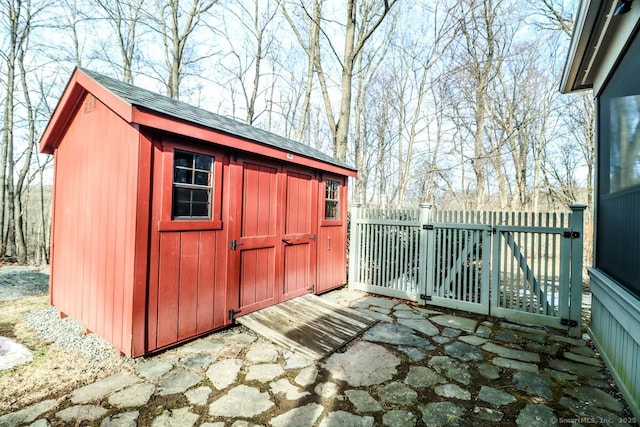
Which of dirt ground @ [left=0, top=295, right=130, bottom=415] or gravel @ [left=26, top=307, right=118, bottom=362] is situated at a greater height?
dirt ground @ [left=0, top=295, right=130, bottom=415]

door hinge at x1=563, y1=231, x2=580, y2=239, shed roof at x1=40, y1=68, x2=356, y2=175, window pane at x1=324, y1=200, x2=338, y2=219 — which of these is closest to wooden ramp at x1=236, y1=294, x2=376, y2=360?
window pane at x1=324, y1=200, x2=338, y2=219

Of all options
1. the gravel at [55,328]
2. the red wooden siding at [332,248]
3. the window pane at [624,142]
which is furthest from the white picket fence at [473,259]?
the gravel at [55,328]

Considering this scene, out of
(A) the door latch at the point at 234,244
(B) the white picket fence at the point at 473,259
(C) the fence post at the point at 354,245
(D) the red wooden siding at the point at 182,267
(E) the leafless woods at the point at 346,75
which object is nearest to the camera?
(D) the red wooden siding at the point at 182,267

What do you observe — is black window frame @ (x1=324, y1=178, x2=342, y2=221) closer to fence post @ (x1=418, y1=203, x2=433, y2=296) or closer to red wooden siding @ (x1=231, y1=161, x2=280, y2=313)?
red wooden siding @ (x1=231, y1=161, x2=280, y2=313)

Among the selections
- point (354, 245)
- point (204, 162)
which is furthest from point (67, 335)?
point (354, 245)

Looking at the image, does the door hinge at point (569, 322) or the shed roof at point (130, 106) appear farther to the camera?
the door hinge at point (569, 322)

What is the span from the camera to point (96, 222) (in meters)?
3.21

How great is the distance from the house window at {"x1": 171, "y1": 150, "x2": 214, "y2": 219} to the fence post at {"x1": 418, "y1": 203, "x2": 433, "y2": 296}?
3.29 m

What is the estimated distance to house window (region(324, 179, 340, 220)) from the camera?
5.35 metres

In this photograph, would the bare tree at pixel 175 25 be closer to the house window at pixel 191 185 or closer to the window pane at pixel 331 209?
the window pane at pixel 331 209

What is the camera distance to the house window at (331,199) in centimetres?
535

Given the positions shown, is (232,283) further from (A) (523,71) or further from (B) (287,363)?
(A) (523,71)

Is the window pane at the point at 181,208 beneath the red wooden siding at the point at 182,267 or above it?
above

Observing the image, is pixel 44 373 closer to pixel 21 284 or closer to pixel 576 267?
pixel 21 284
